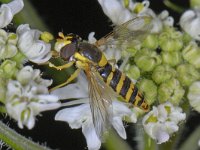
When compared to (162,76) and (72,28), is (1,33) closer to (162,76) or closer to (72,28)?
(162,76)

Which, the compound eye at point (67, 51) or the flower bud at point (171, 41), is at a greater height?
the compound eye at point (67, 51)

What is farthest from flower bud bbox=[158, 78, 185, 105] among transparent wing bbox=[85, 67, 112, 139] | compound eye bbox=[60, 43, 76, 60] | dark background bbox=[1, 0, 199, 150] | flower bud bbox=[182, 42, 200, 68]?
dark background bbox=[1, 0, 199, 150]

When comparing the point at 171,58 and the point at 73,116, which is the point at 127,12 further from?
the point at 73,116

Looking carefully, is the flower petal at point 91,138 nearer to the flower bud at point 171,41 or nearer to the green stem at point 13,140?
the green stem at point 13,140

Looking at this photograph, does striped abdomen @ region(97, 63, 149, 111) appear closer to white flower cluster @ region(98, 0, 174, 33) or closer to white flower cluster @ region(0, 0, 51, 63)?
white flower cluster @ region(0, 0, 51, 63)

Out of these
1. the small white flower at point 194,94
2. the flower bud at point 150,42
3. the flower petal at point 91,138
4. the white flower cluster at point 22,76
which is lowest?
the small white flower at point 194,94

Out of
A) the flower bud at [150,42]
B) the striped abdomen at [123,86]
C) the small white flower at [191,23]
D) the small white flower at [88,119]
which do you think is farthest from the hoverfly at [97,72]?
the small white flower at [191,23]

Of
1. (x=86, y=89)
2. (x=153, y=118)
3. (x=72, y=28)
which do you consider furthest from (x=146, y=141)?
(x=72, y=28)
